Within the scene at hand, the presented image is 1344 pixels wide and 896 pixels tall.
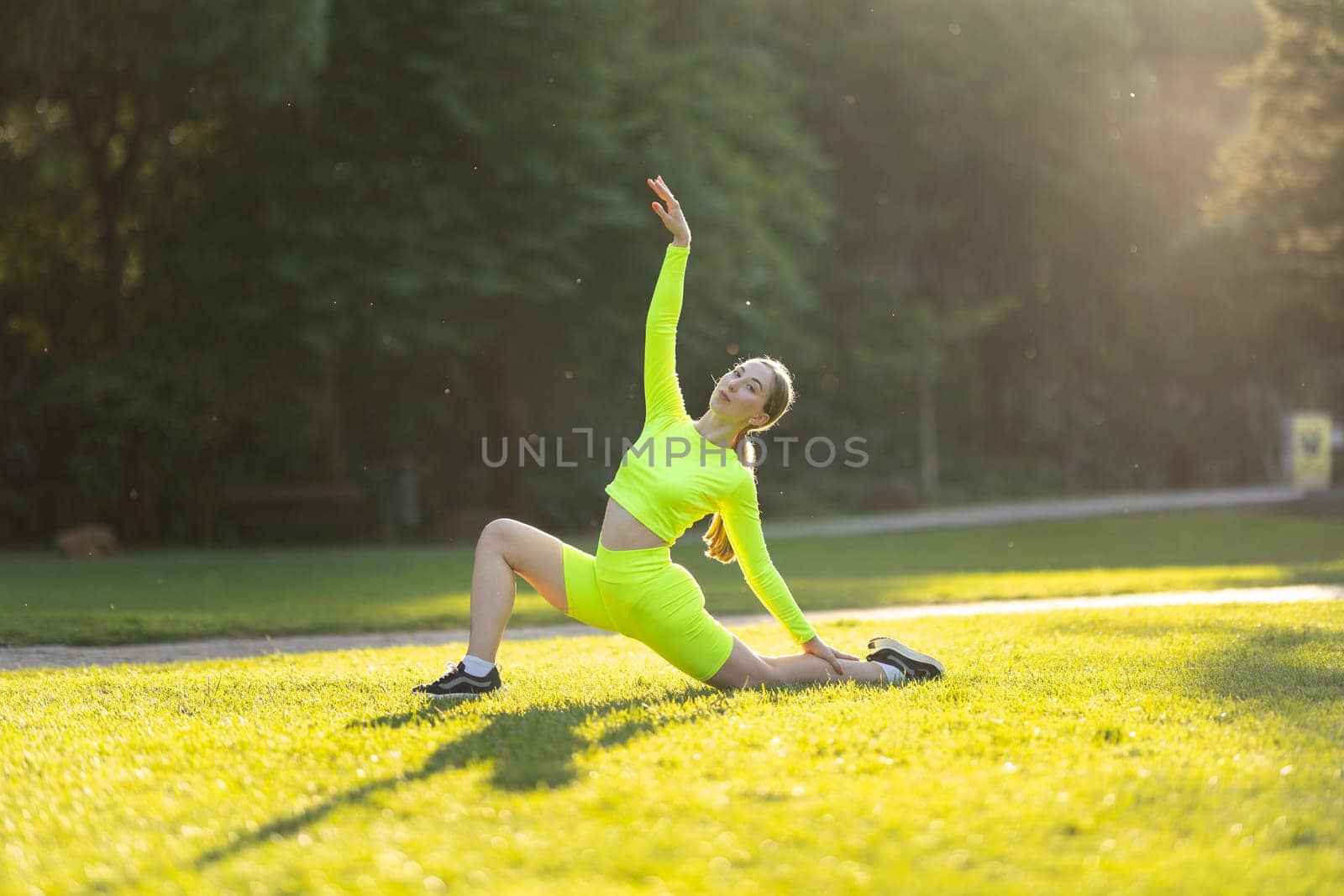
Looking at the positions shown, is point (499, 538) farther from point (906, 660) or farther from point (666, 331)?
point (906, 660)

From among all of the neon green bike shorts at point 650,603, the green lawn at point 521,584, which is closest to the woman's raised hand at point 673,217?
the neon green bike shorts at point 650,603

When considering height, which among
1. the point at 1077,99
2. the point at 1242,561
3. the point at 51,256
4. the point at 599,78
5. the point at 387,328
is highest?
the point at 1077,99

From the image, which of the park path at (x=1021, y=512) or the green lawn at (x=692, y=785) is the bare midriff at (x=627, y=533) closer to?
the green lawn at (x=692, y=785)

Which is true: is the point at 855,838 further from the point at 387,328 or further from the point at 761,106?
the point at 761,106

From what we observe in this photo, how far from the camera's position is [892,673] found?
21.3 feet

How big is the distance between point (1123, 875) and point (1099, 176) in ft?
112

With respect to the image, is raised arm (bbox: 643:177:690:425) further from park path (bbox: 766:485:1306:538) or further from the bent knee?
park path (bbox: 766:485:1306:538)

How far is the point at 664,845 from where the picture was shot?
12.3ft

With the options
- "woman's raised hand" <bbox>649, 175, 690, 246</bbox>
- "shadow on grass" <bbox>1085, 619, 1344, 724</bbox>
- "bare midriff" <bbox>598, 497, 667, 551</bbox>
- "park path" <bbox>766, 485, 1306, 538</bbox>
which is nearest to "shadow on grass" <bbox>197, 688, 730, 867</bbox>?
"bare midriff" <bbox>598, 497, 667, 551</bbox>

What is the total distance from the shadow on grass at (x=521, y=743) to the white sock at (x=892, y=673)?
2.75ft

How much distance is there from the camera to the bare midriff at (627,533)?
6.03 m

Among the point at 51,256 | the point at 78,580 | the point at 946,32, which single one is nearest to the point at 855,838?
the point at 78,580

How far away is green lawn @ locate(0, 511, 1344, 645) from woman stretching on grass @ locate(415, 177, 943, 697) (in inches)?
195

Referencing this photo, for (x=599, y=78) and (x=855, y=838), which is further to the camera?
(x=599, y=78)
